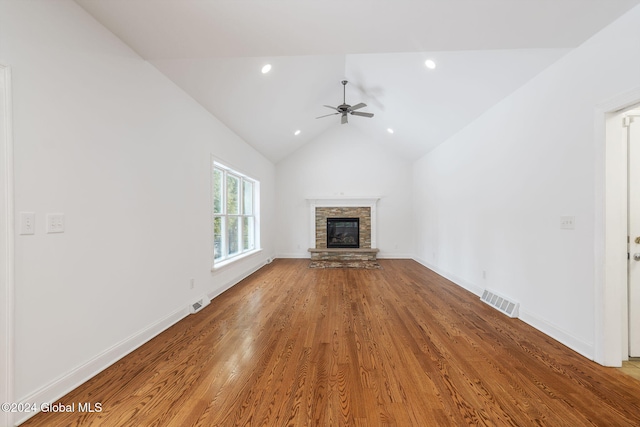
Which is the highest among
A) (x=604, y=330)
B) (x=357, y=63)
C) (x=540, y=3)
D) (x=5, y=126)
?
(x=357, y=63)

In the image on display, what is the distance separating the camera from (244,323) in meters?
2.99

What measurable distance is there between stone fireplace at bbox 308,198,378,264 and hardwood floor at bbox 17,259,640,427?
4249mm

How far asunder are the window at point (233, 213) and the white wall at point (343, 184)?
4.99 feet

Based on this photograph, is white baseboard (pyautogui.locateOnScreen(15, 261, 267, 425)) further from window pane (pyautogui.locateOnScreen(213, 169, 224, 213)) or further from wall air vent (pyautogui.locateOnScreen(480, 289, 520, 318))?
wall air vent (pyautogui.locateOnScreen(480, 289, 520, 318))

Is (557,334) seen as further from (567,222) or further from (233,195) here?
(233,195)

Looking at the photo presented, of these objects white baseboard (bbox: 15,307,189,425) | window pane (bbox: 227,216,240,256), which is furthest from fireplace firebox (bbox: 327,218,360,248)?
white baseboard (bbox: 15,307,189,425)

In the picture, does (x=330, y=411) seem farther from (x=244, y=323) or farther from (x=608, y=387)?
(x=608, y=387)

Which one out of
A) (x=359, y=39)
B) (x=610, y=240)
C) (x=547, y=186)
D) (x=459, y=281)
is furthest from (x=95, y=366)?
(x=459, y=281)

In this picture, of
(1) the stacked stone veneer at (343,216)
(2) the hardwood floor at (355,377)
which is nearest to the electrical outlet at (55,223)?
(2) the hardwood floor at (355,377)

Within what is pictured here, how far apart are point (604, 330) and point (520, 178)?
1597 millimetres

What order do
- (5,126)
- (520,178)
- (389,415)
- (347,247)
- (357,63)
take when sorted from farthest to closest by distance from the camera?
(347,247) < (357,63) < (520,178) < (389,415) < (5,126)

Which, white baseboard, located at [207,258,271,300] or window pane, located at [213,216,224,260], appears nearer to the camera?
white baseboard, located at [207,258,271,300]

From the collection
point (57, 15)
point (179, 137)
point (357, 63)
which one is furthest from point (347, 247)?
point (57, 15)

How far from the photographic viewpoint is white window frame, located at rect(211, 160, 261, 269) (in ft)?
13.8
